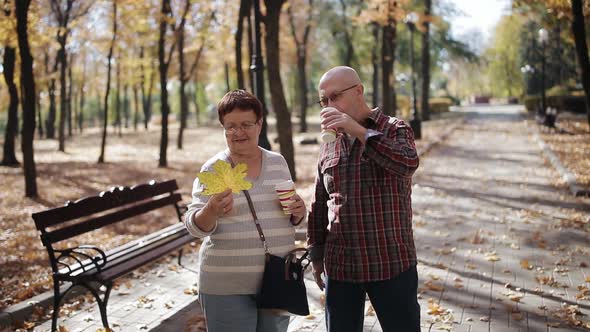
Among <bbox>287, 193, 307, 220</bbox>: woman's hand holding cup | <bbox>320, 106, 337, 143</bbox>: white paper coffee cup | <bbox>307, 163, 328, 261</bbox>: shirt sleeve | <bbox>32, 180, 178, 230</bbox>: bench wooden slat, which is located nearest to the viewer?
<bbox>320, 106, 337, 143</bbox>: white paper coffee cup

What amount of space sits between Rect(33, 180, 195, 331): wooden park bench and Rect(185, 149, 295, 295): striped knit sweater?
2.48 m

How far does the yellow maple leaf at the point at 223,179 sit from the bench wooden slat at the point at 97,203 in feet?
9.82

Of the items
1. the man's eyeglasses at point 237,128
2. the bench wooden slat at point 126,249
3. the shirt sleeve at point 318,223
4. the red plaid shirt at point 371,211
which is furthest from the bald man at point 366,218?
the bench wooden slat at point 126,249

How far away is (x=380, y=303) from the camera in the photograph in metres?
2.76

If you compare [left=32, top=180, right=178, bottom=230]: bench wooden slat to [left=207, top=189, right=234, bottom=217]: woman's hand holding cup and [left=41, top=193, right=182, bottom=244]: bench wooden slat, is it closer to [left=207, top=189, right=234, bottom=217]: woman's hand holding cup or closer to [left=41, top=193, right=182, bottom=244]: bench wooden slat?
[left=41, top=193, right=182, bottom=244]: bench wooden slat

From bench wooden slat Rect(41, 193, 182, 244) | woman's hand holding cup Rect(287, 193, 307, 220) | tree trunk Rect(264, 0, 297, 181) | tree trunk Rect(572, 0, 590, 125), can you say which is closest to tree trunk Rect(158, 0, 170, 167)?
tree trunk Rect(264, 0, 297, 181)

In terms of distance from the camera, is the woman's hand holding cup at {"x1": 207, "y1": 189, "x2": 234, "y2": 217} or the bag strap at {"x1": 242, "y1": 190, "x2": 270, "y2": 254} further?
the bag strap at {"x1": 242, "y1": 190, "x2": 270, "y2": 254}

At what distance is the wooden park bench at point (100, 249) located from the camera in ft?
16.1

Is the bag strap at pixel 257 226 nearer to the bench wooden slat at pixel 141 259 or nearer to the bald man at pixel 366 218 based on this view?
the bald man at pixel 366 218

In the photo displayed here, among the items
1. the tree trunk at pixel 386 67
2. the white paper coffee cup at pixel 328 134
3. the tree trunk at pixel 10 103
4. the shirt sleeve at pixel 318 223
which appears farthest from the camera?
the tree trunk at pixel 386 67

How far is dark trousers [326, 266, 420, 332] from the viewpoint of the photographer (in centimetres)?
271

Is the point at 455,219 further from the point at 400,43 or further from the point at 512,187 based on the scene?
the point at 400,43

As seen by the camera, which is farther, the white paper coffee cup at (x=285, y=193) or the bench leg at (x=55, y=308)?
the bench leg at (x=55, y=308)

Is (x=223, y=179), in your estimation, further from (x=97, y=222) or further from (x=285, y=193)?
(x=97, y=222)
